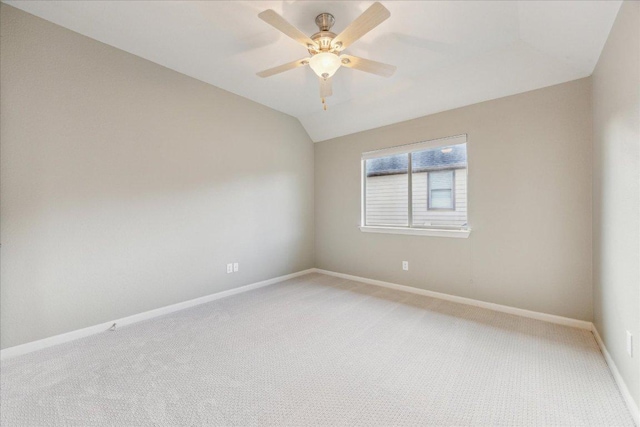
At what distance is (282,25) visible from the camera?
1719 mm

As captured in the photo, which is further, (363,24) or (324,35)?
(324,35)

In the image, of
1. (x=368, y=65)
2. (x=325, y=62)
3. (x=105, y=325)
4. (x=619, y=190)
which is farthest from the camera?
(x=105, y=325)

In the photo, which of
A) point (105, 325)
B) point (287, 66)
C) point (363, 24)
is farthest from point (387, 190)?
point (105, 325)

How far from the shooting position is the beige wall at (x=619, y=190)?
1420mm

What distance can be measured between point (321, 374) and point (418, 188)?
2.67 m

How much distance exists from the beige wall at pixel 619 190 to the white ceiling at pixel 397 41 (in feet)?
0.95

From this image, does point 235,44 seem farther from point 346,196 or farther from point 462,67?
point 346,196

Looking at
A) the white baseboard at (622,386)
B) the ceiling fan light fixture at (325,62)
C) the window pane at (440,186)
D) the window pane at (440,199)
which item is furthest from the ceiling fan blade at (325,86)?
the white baseboard at (622,386)

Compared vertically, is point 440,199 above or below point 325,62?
below

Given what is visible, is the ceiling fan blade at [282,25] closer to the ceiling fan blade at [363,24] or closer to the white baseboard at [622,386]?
the ceiling fan blade at [363,24]

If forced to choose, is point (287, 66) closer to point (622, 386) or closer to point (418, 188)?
point (418, 188)

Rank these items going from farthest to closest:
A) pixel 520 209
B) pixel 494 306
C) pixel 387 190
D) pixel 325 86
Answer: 1. pixel 387 190
2. pixel 494 306
3. pixel 520 209
4. pixel 325 86

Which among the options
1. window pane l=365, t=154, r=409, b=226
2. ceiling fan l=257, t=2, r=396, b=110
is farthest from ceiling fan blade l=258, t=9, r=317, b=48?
window pane l=365, t=154, r=409, b=226

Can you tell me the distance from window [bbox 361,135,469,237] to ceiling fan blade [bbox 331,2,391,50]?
1.92 metres
